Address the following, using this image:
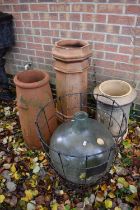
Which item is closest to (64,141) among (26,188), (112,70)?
(26,188)

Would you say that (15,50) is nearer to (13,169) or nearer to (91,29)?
(91,29)

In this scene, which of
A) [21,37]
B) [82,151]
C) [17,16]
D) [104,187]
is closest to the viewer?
[82,151]

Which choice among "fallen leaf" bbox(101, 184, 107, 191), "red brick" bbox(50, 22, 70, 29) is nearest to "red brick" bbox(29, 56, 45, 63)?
"red brick" bbox(50, 22, 70, 29)

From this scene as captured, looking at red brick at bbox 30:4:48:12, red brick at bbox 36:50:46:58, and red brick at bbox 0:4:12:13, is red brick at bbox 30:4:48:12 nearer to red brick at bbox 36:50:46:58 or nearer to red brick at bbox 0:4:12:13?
red brick at bbox 0:4:12:13

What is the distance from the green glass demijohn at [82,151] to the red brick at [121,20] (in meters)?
0.99

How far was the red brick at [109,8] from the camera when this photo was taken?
2010 mm

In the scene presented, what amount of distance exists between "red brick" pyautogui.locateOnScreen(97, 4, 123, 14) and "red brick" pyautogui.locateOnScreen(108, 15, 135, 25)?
4 centimetres

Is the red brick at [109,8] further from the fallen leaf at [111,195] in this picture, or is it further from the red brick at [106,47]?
the fallen leaf at [111,195]

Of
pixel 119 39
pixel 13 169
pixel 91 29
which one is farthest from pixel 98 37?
pixel 13 169

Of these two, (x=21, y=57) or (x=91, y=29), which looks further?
(x=21, y=57)

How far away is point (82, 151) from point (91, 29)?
4.16ft

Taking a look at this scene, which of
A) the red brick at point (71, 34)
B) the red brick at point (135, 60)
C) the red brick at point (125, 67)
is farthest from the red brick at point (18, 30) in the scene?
the red brick at point (135, 60)

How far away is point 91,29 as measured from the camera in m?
2.24

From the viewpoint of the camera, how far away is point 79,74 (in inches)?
80.2
